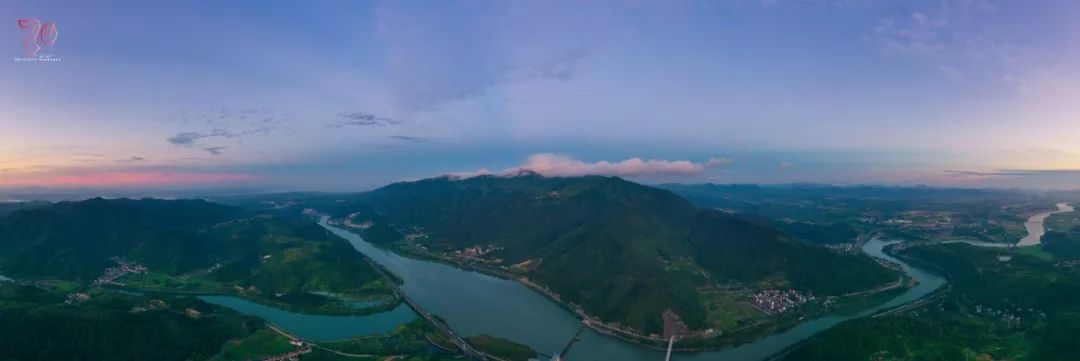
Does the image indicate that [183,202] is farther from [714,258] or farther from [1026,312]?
[1026,312]

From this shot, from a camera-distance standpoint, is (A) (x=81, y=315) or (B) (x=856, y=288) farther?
(B) (x=856, y=288)

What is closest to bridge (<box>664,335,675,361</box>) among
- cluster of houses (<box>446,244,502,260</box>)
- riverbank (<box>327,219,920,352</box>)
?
riverbank (<box>327,219,920,352</box>)

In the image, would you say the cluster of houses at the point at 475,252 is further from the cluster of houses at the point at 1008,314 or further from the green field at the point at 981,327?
the cluster of houses at the point at 1008,314

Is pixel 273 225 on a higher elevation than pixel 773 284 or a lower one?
higher

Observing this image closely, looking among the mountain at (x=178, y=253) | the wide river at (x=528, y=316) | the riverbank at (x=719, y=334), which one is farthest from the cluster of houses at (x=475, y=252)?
the mountain at (x=178, y=253)

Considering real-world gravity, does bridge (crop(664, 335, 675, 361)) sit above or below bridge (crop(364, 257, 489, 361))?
below

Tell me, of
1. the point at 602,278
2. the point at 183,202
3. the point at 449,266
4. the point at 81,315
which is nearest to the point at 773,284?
the point at 602,278

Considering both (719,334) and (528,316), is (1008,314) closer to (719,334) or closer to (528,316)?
(719,334)

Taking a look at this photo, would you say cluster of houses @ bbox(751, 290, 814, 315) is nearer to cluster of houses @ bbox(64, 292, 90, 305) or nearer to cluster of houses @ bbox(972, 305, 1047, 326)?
cluster of houses @ bbox(972, 305, 1047, 326)
